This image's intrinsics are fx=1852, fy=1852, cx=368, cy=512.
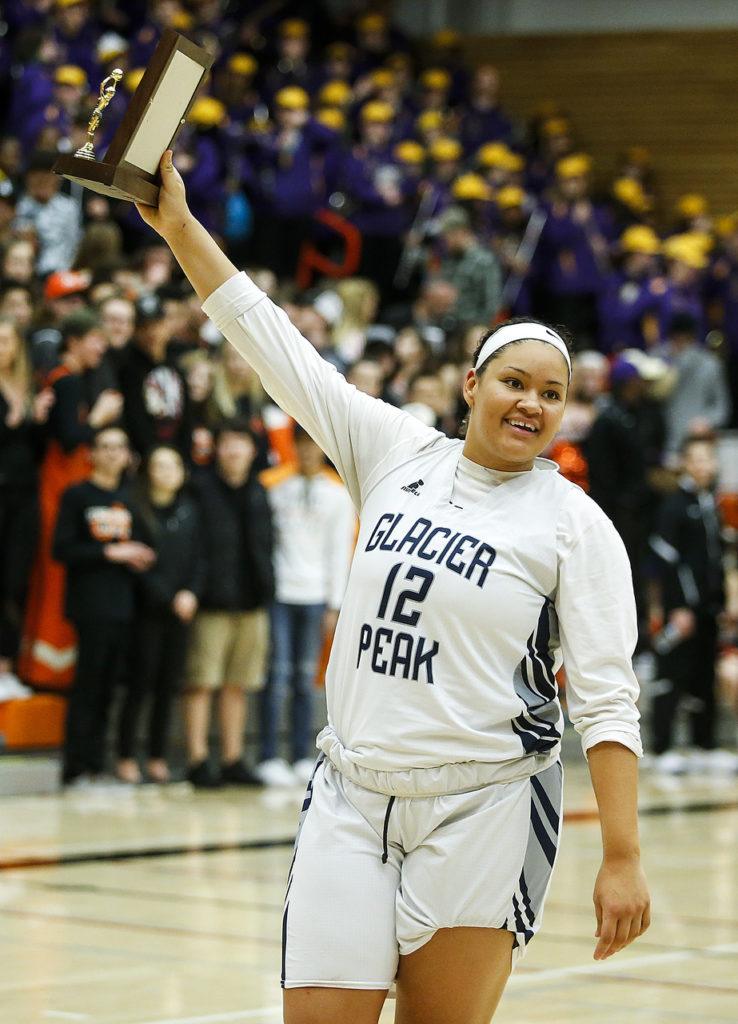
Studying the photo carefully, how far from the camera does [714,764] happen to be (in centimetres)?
1363

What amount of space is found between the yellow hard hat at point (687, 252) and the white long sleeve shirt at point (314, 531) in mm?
8866

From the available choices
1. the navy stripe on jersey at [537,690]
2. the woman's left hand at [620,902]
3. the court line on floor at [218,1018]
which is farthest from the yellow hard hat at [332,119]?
the woman's left hand at [620,902]

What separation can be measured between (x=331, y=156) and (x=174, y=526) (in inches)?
298

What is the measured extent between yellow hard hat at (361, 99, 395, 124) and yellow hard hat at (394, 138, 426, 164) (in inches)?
13.9

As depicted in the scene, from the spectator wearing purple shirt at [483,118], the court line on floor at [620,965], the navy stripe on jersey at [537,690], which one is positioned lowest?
the court line on floor at [620,965]

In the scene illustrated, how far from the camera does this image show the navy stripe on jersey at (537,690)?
3.71 meters

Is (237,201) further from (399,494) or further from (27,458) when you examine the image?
(399,494)

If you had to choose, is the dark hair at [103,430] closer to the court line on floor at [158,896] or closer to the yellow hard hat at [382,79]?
the court line on floor at [158,896]

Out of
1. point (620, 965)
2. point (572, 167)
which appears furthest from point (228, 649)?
point (572, 167)

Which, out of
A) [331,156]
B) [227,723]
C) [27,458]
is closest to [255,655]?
[227,723]

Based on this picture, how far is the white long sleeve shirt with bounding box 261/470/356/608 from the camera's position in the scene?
39.3ft

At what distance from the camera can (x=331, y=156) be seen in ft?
58.9

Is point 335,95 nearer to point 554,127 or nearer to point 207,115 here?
point 207,115

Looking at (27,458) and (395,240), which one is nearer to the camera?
(27,458)
